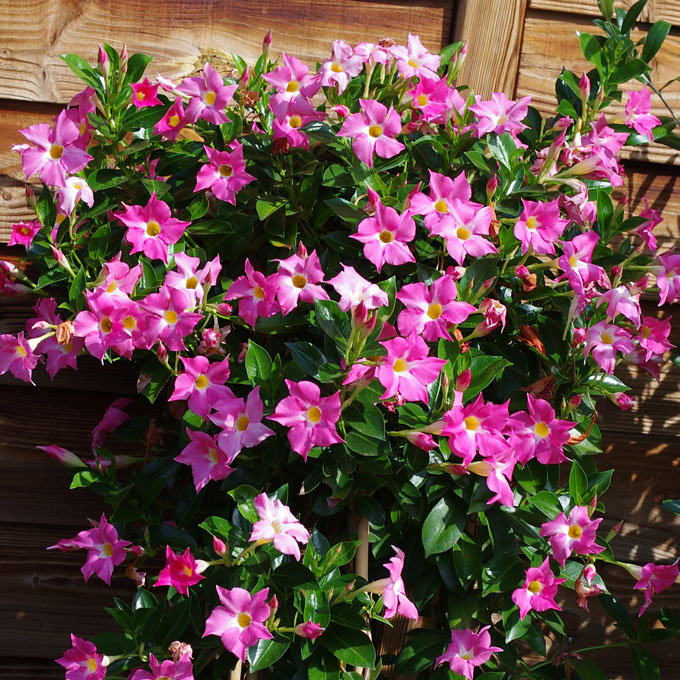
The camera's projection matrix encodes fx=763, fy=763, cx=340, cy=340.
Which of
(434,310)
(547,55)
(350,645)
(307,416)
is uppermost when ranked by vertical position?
(547,55)

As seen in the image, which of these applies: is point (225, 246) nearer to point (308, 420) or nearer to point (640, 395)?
point (308, 420)

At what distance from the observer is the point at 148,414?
5.40 ft

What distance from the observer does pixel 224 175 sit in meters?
1.36

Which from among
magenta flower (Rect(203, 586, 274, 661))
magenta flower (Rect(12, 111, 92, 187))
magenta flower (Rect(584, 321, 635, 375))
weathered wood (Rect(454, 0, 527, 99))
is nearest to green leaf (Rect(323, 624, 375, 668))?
magenta flower (Rect(203, 586, 274, 661))

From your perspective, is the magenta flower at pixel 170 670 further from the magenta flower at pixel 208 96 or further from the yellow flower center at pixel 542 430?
the magenta flower at pixel 208 96

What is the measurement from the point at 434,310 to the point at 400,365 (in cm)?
13

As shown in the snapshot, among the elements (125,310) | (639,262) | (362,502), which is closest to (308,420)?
(362,502)

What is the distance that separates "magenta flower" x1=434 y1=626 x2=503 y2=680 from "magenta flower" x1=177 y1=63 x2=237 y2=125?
38.3 inches

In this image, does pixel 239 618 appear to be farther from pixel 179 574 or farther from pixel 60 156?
pixel 60 156

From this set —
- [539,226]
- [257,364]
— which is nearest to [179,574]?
[257,364]

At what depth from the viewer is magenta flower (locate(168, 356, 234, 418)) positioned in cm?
121

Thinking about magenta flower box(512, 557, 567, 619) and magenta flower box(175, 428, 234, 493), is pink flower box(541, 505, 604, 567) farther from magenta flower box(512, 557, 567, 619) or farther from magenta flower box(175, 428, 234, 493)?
magenta flower box(175, 428, 234, 493)

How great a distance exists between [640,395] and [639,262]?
0.46 metres

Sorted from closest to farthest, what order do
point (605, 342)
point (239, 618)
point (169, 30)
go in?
Result: point (239, 618)
point (605, 342)
point (169, 30)
